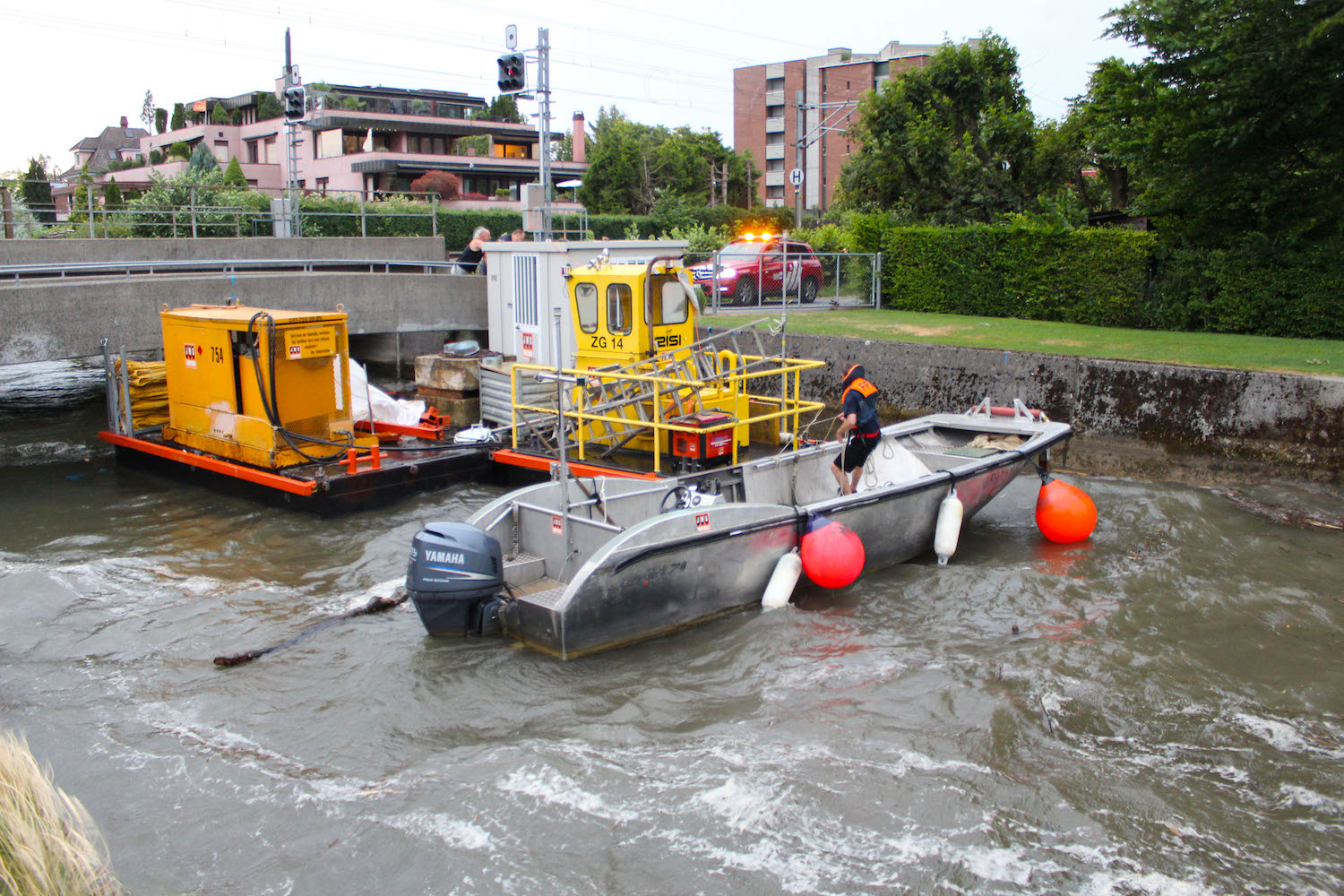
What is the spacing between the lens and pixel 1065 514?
34.6 ft

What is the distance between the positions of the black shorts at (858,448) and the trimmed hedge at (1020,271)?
1002 cm

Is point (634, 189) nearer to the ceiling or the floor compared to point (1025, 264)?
nearer to the ceiling

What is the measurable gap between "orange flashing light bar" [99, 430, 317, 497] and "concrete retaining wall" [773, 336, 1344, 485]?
354 inches

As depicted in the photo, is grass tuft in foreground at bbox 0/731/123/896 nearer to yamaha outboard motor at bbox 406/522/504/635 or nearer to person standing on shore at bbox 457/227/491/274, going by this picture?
yamaha outboard motor at bbox 406/522/504/635

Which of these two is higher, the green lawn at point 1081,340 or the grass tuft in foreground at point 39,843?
the green lawn at point 1081,340

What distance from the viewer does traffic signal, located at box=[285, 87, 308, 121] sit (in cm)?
2195

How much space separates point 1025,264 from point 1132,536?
10041 mm

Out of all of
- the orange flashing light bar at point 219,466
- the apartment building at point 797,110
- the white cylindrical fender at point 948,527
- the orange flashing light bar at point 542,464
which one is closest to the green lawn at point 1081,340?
the white cylindrical fender at point 948,527

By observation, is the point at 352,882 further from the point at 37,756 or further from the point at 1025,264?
the point at 1025,264

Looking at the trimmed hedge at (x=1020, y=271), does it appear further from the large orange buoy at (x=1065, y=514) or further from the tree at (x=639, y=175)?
the tree at (x=639, y=175)

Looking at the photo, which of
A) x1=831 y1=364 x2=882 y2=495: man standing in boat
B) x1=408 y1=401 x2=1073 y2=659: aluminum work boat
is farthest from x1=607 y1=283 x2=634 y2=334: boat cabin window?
x1=831 y1=364 x2=882 y2=495: man standing in boat

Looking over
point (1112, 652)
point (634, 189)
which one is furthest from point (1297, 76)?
point (634, 189)

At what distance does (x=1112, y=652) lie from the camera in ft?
25.8

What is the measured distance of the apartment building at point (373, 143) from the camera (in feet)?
187
